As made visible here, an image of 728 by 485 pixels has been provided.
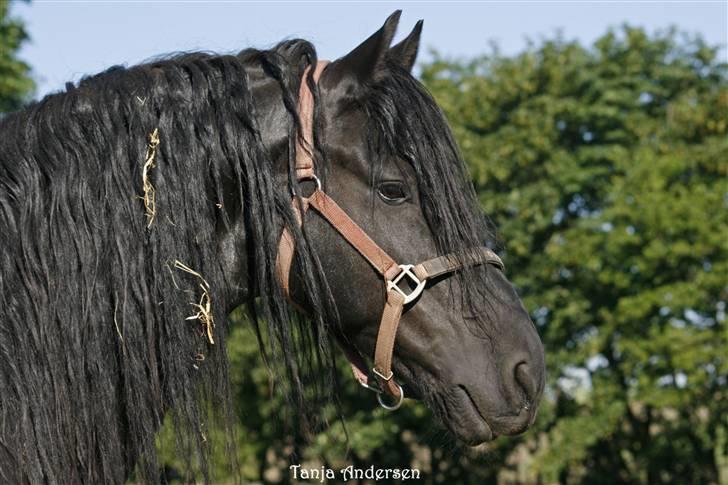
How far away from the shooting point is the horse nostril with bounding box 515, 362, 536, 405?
267 centimetres

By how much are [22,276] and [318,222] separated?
33.4 inches

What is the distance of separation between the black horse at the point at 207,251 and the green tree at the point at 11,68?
1179 cm

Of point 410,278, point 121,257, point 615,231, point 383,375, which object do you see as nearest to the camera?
point 121,257

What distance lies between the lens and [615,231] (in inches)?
526

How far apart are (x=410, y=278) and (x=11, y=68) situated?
500 inches

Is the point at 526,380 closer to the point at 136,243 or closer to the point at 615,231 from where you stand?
the point at 136,243

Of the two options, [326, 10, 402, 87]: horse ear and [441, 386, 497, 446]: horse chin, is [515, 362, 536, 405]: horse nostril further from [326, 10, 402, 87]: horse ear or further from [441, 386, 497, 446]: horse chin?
[326, 10, 402, 87]: horse ear

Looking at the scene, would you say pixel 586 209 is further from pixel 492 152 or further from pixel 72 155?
pixel 72 155

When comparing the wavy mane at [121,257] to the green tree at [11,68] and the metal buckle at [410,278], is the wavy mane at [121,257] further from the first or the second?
the green tree at [11,68]

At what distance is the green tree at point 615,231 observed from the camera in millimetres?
12844

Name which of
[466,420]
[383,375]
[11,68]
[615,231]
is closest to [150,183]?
[383,375]

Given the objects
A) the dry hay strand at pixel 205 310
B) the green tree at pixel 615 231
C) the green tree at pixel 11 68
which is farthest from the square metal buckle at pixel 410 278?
the green tree at pixel 11 68

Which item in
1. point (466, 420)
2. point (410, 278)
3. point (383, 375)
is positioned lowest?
point (466, 420)

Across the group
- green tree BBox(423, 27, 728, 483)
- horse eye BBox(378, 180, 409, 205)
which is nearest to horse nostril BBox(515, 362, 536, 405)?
horse eye BBox(378, 180, 409, 205)
